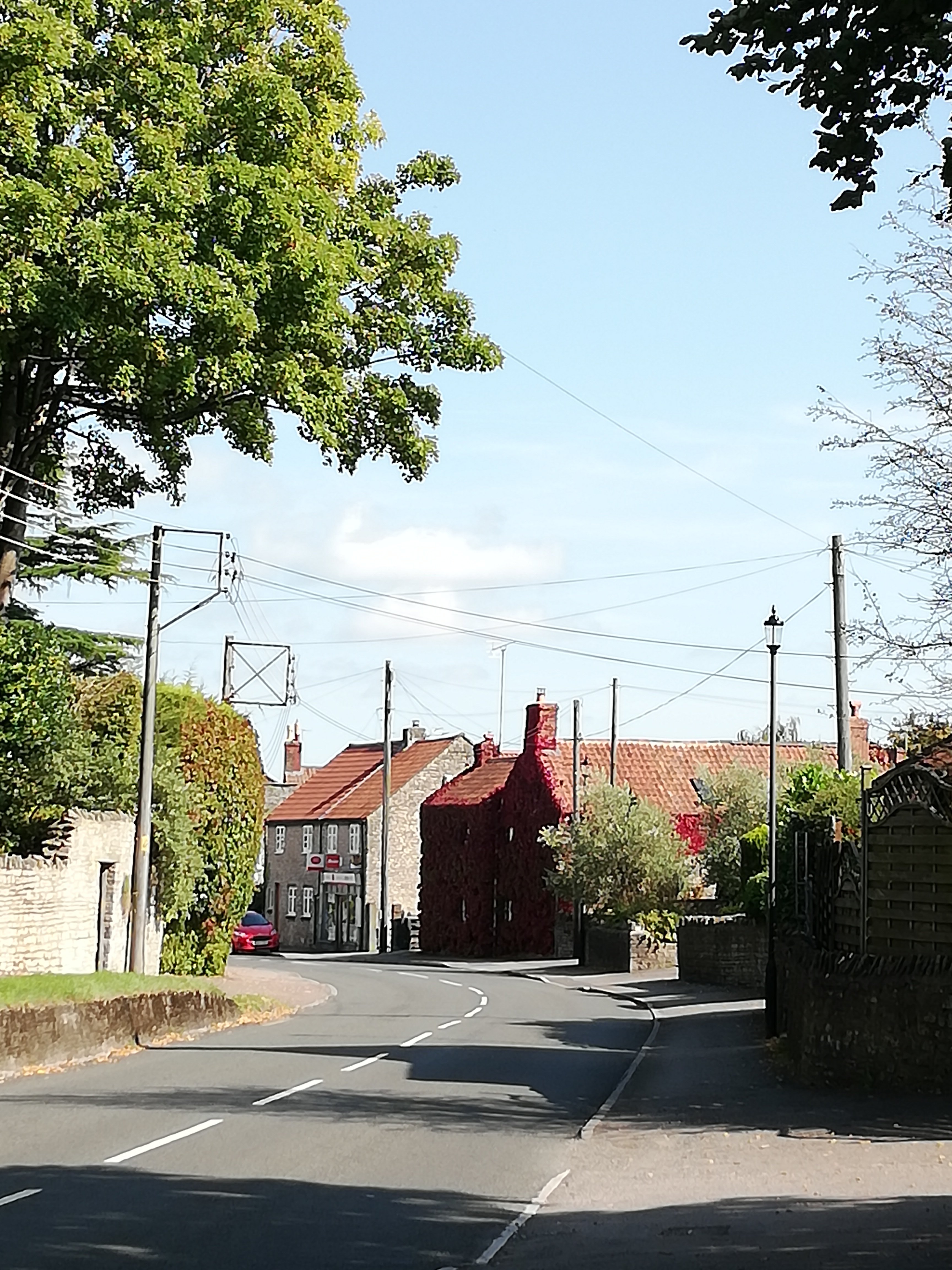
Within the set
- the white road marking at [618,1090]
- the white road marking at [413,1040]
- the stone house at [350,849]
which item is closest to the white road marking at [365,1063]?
the white road marking at [413,1040]

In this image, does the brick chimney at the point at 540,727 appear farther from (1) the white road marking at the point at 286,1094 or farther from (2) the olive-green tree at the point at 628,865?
(1) the white road marking at the point at 286,1094

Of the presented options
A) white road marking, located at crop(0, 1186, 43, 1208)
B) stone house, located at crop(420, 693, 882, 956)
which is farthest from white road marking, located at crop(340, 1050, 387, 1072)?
stone house, located at crop(420, 693, 882, 956)

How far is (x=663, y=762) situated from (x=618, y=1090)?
157 ft

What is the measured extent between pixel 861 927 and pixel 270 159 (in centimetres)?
1665

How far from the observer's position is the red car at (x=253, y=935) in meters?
64.6

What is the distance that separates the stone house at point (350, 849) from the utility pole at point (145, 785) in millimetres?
42432

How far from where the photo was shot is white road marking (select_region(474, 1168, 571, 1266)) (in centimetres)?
930

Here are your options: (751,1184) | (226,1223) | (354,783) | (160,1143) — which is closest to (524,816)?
(354,783)

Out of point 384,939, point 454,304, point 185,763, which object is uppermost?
point 454,304

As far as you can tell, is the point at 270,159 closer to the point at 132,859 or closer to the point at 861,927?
the point at 132,859

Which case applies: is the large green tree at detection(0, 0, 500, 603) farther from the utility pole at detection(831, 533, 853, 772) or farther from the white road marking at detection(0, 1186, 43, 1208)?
the white road marking at detection(0, 1186, 43, 1208)

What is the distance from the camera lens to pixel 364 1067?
20672 millimetres

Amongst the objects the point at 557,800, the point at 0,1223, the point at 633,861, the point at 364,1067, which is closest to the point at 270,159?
the point at 364,1067

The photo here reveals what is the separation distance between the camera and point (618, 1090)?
18.4m
